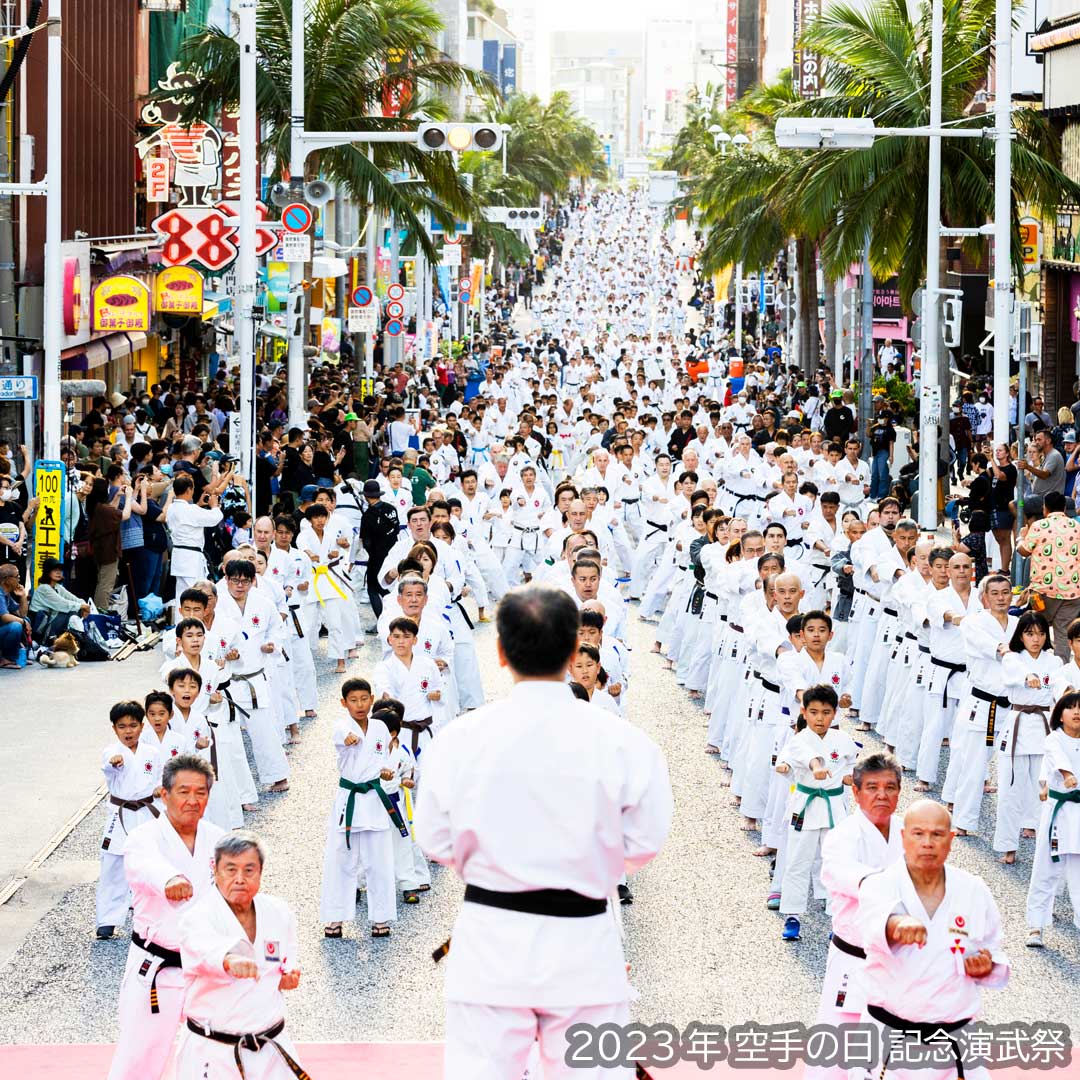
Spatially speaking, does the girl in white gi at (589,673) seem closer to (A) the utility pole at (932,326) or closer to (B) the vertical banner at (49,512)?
(B) the vertical banner at (49,512)

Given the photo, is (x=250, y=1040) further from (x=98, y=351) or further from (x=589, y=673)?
(x=98, y=351)

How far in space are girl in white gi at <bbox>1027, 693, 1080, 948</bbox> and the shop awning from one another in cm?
1675

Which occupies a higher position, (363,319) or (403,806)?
(363,319)

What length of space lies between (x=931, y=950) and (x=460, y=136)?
771 inches

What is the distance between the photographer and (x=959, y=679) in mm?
14617

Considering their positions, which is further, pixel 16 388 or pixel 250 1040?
pixel 16 388

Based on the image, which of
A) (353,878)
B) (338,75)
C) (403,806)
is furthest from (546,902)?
(338,75)

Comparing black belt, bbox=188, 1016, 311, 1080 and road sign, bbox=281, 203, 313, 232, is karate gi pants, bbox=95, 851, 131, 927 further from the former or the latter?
road sign, bbox=281, 203, 313, 232

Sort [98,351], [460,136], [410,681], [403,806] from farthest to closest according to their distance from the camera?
1. [98,351]
2. [460,136]
3. [410,681]
4. [403,806]

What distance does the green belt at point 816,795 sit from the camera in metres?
11.3

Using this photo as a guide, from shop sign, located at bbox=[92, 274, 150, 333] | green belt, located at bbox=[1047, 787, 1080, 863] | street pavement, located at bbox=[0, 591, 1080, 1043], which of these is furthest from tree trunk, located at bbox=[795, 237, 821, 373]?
green belt, located at bbox=[1047, 787, 1080, 863]

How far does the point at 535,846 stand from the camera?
17.4ft

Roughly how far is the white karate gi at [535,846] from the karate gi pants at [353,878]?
6.05 metres

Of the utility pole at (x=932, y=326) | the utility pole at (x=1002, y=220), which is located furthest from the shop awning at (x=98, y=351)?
the utility pole at (x=1002, y=220)
